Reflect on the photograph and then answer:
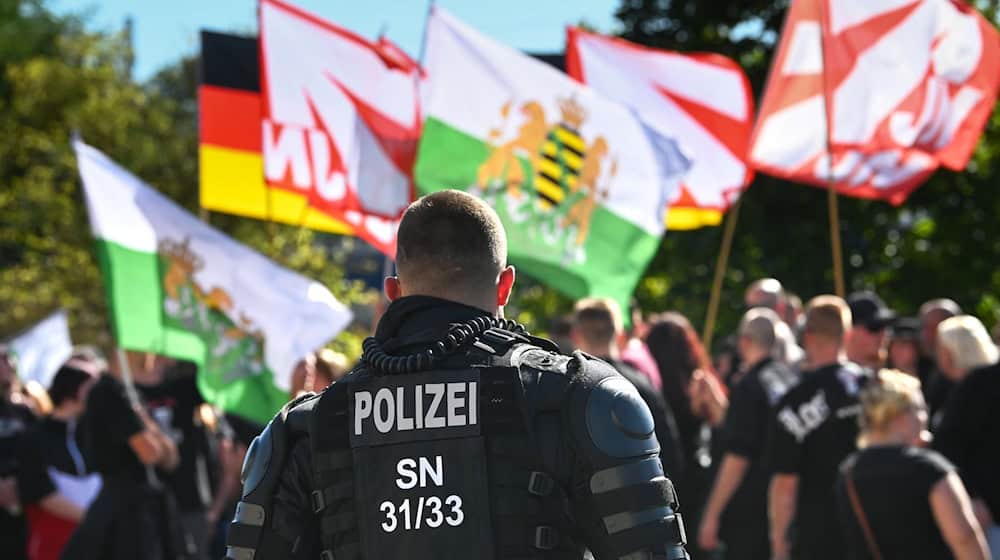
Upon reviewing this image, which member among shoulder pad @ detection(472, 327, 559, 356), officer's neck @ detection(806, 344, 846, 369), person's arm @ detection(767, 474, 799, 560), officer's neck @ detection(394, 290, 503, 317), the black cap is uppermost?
officer's neck @ detection(394, 290, 503, 317)

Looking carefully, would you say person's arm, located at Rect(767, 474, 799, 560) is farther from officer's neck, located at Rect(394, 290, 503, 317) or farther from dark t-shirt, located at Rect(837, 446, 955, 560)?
officer's neck, located at Rect(394, 290, 503, 317)

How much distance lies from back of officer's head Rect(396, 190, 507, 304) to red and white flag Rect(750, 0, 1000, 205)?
23.0ft

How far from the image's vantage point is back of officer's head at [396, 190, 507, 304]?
9.74 ft

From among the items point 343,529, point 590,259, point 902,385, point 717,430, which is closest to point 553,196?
point 590,259

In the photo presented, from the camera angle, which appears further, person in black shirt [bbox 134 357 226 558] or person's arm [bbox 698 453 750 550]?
person in black shirt [bbox 134 357 226 558]

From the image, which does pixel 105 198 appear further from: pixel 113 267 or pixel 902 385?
pixel 902 385

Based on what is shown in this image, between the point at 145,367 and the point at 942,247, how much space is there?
1831cm

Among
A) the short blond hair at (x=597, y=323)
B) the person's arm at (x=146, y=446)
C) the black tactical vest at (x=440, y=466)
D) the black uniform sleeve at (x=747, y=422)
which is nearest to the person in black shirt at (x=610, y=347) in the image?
the short blond hair at (x=597, y=323)

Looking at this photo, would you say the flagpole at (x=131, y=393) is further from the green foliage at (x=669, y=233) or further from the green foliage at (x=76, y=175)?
the green foliage at (x=76, y=175)

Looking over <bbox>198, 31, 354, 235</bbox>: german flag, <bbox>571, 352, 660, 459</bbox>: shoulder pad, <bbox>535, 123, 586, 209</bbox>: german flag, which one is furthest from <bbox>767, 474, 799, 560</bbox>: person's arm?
<bbox>198, 31, 354, 235</bbox>: german flag

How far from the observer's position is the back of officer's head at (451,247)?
9.74ft

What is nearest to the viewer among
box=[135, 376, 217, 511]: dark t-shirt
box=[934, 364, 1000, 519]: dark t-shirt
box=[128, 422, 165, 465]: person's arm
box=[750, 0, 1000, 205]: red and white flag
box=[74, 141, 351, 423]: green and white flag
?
box=[934, 364, 1000, 519]: dark t-shirt

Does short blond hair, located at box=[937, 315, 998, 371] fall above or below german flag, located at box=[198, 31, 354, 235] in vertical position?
below

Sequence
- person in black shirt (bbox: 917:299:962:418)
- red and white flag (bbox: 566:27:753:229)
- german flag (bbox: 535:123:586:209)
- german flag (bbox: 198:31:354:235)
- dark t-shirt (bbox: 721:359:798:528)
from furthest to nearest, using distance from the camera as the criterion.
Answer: german flag (bbox: 198:31:354:235)
red and white flag (bbox: 566:27:753:229)
german flag (bbox: 535:123:586:209)
person in black shirt (bbox: 917:299:962:418)
dark t-shirt (bbox: 721:359:798:528)
